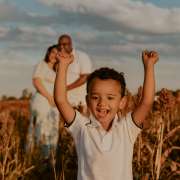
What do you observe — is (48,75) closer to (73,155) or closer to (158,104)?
(73,155)

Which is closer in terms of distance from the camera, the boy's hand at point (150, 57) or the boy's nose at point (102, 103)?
the boy's nose at point (102, 103)

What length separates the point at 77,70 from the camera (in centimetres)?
698

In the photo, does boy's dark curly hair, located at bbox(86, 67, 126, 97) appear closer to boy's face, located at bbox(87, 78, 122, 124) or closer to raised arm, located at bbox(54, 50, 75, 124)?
boy's face, located at bbox(87, 78, 122, 124)

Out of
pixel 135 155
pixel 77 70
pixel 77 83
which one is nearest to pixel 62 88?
pixel 135 155

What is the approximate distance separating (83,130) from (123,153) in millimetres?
225

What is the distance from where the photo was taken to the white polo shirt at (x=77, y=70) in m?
6.94

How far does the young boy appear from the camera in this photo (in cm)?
306

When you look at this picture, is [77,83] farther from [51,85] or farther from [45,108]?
[45,108]

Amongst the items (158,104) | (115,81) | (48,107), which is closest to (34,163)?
(48,107)

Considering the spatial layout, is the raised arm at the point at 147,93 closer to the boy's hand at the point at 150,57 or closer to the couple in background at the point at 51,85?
the boy's hand at the point at 150,57

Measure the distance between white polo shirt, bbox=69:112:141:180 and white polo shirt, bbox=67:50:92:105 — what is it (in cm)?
378

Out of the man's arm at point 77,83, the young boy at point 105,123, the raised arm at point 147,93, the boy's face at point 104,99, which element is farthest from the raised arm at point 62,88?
the man's arm at point 77,83

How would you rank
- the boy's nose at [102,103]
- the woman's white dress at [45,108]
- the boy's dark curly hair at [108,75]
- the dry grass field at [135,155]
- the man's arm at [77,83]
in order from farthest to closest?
the woman's white dress at [45,108] → the man's arm at [77,83] → the dry grass field at [135,155] → the boy's dark curly hair at [108,75] → the boy's nose at [102,103]

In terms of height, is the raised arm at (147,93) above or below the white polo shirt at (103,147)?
above
